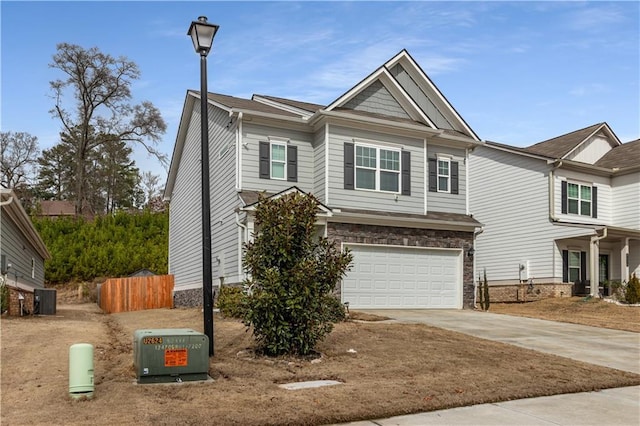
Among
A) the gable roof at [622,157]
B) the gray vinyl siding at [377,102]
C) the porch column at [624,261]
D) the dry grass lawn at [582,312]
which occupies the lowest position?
Answer: the dry grass lawn at [582,312]

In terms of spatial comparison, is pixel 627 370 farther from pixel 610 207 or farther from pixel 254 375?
pixel 610 207

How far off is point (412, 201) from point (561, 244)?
9.11 meters

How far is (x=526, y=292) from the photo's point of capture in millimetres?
25969

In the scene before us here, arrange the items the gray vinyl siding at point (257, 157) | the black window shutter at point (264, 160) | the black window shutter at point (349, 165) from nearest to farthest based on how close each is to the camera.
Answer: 1. the gray vinyl siding at point (257, 157)
2. the black window shutter at point (264, 160)
3. the black window shutter at point (349, 165)

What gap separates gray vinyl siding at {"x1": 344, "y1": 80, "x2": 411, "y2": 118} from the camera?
66.4 ft

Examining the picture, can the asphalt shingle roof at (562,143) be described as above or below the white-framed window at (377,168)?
above

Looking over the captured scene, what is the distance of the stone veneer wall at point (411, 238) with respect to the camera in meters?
18.7

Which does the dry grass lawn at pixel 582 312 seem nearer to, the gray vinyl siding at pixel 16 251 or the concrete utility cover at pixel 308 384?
the concrete utility cover at pixel 308 384

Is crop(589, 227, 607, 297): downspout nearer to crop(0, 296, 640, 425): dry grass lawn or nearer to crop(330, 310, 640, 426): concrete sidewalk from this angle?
crop(330, 310, 640, 426): concrete sidewalk

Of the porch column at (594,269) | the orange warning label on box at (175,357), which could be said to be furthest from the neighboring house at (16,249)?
the porch column at (594,269)

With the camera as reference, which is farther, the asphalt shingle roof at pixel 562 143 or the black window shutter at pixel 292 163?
the asphalt shingle roof at pixel 562 143

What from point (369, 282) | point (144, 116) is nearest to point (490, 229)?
point (369, 282)

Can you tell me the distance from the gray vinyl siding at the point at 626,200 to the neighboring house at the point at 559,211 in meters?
0.04

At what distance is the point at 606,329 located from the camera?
15711 mm
